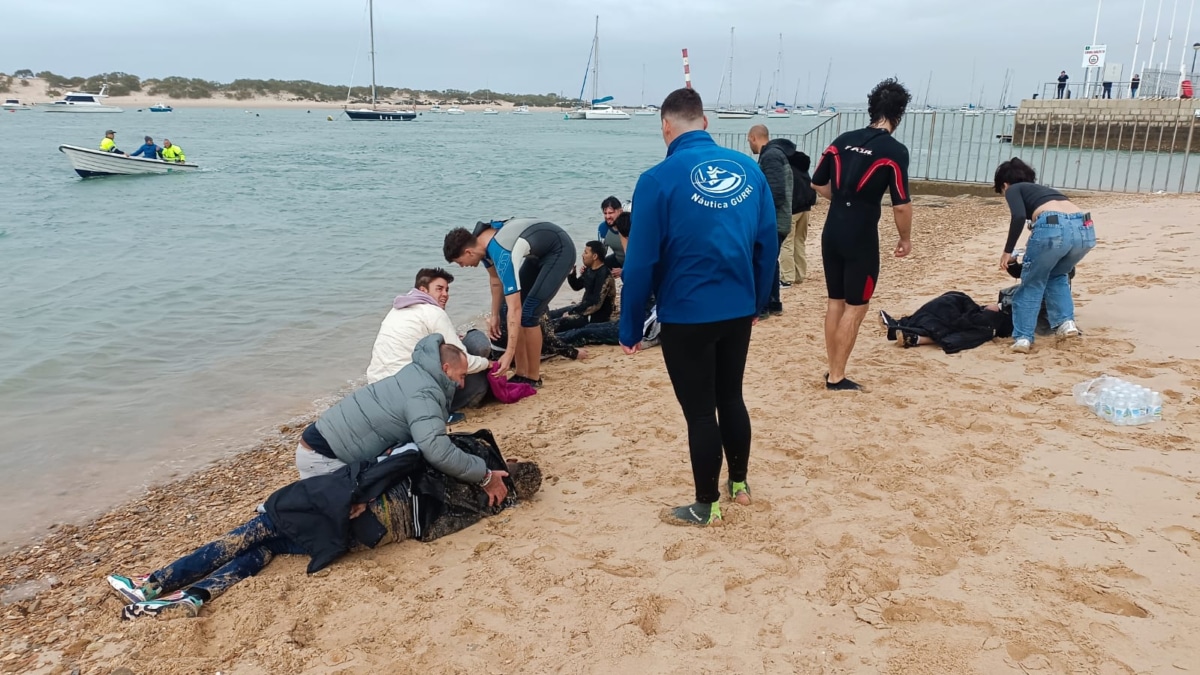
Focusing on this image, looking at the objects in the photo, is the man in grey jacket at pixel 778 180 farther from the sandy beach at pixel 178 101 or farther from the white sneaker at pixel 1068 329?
the sandy beach at pixel 178 101

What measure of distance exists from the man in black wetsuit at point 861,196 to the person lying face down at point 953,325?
4.25 ft

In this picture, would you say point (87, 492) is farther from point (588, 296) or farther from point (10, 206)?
point (10, 206)

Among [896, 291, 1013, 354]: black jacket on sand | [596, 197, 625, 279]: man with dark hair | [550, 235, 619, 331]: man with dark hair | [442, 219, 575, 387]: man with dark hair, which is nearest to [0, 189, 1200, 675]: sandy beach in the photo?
[896, 291, 1013, 354]: black jacket on sand

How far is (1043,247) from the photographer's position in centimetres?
539

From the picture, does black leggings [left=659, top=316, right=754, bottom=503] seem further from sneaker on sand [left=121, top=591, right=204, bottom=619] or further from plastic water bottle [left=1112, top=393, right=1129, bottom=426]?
plastic water bottle [left=1112, top=393, right=1129, bottom=426]

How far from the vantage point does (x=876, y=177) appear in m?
4.63

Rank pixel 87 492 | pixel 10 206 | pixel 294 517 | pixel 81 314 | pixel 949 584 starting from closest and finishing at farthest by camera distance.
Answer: pixel 949 584 < pixel 294 517 < pixel 87 492 < pixel 81 314 < pixel 10 206

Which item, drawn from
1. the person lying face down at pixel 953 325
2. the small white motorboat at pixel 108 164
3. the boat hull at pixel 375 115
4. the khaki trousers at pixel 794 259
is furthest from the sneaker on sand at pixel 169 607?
the boat hull at pixel 375 115

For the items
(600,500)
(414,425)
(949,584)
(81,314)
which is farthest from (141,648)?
(81,314)

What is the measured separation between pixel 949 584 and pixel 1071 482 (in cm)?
119

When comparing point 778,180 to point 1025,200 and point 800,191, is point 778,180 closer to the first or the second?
point 800,191

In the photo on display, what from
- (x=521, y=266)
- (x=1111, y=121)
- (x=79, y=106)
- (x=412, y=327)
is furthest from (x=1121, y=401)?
(x=79, y=106)

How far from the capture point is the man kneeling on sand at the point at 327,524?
340 cm

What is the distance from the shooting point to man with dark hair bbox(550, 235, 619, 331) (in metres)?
7.41
